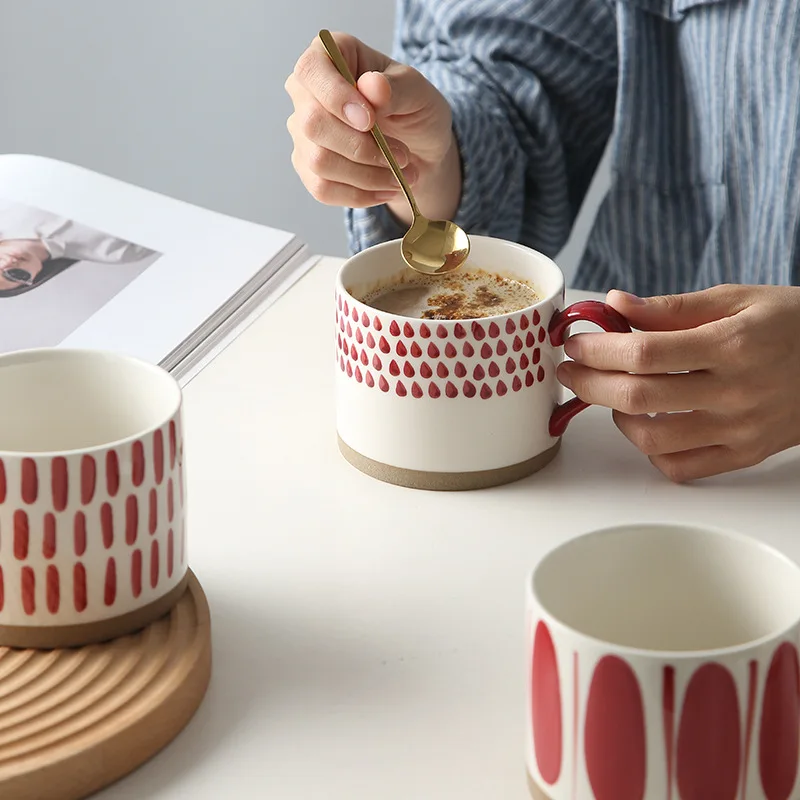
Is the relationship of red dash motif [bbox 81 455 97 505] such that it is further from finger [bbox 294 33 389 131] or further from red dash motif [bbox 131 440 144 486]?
finger [bbox 294 33 389 131]

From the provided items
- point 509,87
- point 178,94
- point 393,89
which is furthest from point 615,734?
point 178,94

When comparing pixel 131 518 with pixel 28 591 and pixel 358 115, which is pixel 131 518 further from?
pixel 358 115

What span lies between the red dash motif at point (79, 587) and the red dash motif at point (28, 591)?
0.6 inches

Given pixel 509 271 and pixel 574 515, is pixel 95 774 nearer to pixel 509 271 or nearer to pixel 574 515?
pixel 574 515

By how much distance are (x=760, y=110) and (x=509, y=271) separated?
0.43 m

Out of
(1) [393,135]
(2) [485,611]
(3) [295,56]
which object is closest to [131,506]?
(2) [485,611]

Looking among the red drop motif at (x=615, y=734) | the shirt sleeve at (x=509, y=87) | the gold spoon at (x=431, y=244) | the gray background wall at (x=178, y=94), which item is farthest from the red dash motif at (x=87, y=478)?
the gray background wall at (x=178, y=94)

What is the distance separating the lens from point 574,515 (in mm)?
669

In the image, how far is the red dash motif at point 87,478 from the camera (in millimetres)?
487

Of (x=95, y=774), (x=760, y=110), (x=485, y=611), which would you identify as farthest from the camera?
(x=760, y=110)

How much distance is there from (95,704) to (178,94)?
5.81 feet

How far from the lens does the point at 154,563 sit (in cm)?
52

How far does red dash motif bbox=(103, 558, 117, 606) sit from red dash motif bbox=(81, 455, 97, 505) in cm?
3

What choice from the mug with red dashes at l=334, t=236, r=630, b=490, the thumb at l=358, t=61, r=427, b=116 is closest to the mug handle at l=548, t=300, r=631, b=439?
the mug with red dashes at l=334, t=236, r=630, b=490
